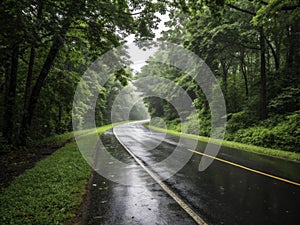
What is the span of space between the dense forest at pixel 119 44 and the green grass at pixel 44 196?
161 inches

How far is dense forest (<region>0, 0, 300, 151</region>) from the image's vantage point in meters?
7.34

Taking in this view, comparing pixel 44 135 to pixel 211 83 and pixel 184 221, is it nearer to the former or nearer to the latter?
pixel 211 83

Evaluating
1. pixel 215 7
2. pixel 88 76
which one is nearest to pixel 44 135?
pixel 88 76

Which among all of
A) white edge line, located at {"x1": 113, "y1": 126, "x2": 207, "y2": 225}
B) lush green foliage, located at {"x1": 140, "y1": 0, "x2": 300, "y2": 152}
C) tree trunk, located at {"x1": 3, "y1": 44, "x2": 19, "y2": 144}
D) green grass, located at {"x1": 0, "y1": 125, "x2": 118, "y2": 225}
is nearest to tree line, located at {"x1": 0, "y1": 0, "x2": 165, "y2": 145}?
tree trunk, located at {"x1": 3, "y1": 44, "x2": 19, "y2": 144}

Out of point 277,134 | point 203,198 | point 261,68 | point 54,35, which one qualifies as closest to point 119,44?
point 54,35

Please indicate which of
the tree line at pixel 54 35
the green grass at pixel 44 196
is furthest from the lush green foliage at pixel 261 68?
the green grass at pixel 44 196

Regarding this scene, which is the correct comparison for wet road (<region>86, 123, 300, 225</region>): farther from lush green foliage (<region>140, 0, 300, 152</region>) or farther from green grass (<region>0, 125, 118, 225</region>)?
lush green foliage (<region>140, 0, 300, 152</region>)

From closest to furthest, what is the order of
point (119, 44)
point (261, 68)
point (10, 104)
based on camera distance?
point (119, 44) < point (10, 104) < point (261, 68)

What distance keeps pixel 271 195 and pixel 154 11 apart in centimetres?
839

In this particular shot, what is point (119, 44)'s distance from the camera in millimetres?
10289

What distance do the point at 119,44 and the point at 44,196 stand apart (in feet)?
24.0

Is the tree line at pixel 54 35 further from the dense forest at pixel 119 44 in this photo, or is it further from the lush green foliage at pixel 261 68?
the lush green foliage at pixel 261 68

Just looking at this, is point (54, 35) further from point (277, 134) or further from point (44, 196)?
point (277, 134)

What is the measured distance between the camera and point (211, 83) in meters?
24.2
